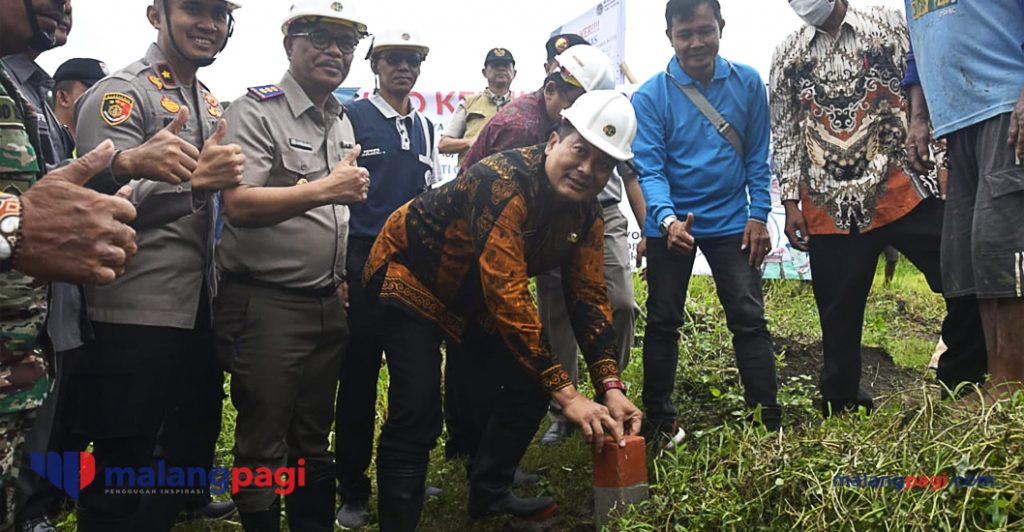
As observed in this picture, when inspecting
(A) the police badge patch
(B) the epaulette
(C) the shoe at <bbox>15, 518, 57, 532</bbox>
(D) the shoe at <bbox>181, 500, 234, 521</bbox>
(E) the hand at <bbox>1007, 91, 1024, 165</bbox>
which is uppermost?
(B) the epaulette

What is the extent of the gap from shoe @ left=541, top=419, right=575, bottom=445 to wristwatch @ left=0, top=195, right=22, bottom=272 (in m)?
3.08

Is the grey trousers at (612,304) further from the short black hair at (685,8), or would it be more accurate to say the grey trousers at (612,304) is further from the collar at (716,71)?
the short black hair at (685,8)

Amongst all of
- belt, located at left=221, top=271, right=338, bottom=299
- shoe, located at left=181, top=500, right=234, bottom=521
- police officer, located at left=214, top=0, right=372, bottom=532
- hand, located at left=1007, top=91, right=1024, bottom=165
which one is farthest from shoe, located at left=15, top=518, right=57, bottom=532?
hand, located at left=1007, top=91, right=1024, bottom=165

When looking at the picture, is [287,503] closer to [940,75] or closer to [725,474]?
[725,474]

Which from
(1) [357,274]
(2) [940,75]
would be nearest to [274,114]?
(1) [357,274]

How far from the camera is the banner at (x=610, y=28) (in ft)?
27.3

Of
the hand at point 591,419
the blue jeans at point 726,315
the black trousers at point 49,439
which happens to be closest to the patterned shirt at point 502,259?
the hand at point 591,419

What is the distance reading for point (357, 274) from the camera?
142 inches

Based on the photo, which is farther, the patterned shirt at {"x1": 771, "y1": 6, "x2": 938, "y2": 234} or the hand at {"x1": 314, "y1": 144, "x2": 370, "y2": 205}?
the patterned shirt at {"x1": 771, "y1": 6, "x2": 938, "y2": 234}

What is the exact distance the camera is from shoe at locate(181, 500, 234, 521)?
3584 mm

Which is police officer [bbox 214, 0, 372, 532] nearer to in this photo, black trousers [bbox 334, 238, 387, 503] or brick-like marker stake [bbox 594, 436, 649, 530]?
black trousers [bbox 334, 238, 387, 503]

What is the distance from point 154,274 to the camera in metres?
2.66

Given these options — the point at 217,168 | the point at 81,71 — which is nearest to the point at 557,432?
the point at 217,168

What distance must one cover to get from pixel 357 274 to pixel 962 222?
7.82ft
